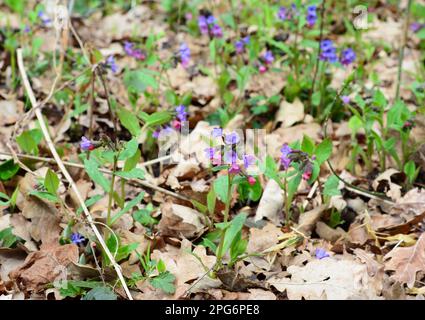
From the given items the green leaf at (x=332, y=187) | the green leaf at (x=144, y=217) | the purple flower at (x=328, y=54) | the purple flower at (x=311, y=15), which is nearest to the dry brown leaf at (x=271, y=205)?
the green leaf at (x=332, y=187)

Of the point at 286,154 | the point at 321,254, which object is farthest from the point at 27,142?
the point at 321,254

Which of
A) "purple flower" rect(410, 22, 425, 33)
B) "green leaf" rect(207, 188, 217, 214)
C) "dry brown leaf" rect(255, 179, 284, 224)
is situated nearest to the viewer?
"green leaf" rect(207, 188, 217, 214)

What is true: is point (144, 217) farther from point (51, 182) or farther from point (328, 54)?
point (328, 54)

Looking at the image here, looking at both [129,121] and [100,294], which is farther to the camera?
[129,121]

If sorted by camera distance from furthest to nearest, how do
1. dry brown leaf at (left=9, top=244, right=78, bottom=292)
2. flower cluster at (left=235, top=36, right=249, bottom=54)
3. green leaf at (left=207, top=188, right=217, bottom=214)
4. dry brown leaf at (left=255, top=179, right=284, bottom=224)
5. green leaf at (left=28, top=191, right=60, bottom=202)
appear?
flower cluster at (left=235, top=36, right=249, bottom=54) → dry brown leaf at (left=255, top=179, right=284, bottom=224) → green leaf at (left=207, top=188, right=217, bottom=214) → green leaf at (left=28, top=191, right=60, bottom=202) → dry brown leaf at (left=9, top=244, right=78, bottom=292)

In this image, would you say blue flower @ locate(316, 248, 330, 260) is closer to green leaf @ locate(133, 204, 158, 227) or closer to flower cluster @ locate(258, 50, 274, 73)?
Result: green leaf @ locate(133, 204, 158, 227)

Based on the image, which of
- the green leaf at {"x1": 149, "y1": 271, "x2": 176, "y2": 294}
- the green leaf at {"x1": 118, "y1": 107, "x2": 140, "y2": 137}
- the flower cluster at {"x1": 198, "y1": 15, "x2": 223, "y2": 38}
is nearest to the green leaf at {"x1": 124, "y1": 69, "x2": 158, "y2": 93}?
the flower cluster at {"x1": 198, "y1": 15, "x2": 223, "y2": 38}

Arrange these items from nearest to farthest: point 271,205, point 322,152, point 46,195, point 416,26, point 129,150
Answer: point 129,150, point 46,195, point 322,152, point 271,205, point 416,26
